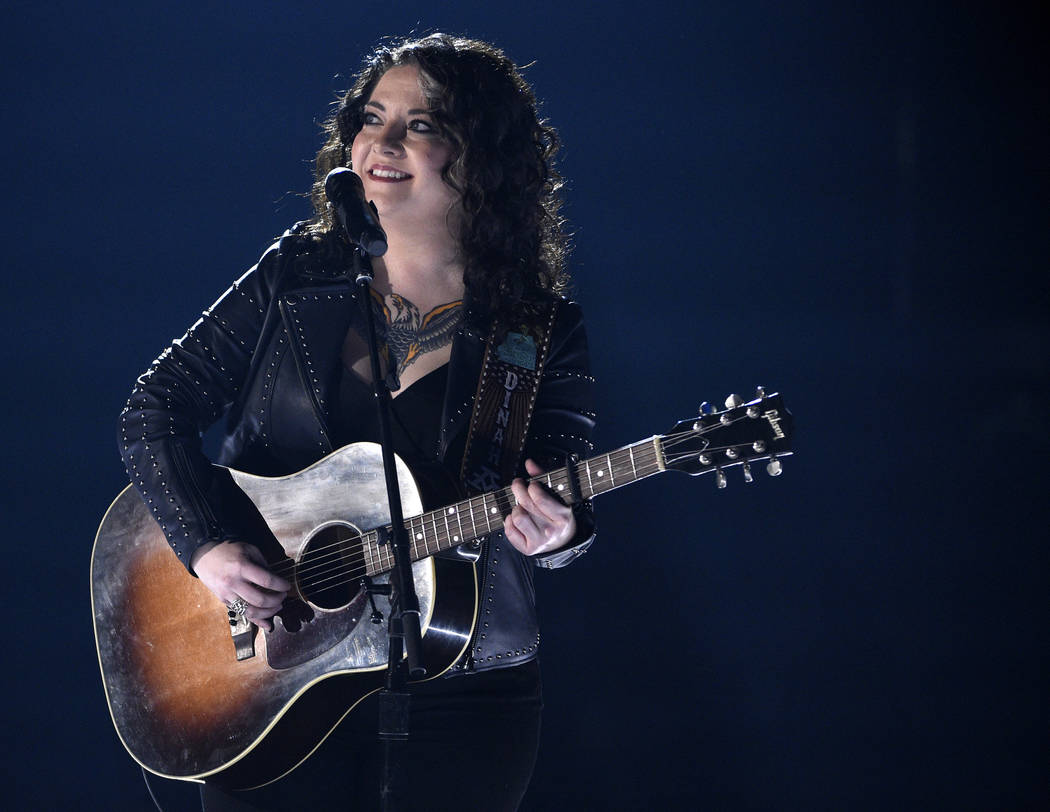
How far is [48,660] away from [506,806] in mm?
1947

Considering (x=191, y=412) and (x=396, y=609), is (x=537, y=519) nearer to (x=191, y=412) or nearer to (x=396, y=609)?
(x=396, y=609)

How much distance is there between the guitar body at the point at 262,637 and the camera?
2.02 m

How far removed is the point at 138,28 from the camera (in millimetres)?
3307

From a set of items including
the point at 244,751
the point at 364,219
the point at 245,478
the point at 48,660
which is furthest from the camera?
the point at 48,660

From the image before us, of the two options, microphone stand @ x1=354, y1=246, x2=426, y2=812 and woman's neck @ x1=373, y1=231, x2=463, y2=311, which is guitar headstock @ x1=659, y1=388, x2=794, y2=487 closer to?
microphone stand @ x1=354, y1=246, x2=426, y2=812

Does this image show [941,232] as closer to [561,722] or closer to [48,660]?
[561,722]

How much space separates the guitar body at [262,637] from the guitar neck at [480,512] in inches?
1.5

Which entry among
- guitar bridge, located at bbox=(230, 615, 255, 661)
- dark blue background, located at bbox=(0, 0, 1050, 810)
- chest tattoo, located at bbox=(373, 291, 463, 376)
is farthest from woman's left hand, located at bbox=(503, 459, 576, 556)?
dark blue background, located at bbox=(0, 0, 1050, 810)

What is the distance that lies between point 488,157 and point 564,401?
0.65 m

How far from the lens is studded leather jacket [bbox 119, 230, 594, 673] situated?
7.16 feet

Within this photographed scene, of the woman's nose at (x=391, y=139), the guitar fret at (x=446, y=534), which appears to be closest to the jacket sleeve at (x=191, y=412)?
the woman's nose at (x=391, y=139)

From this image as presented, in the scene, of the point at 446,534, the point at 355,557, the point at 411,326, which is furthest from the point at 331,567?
the point at 411,326

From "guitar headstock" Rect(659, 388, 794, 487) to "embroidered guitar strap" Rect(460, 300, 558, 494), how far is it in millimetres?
485

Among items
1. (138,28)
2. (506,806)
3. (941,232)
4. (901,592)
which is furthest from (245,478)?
(941,232)
